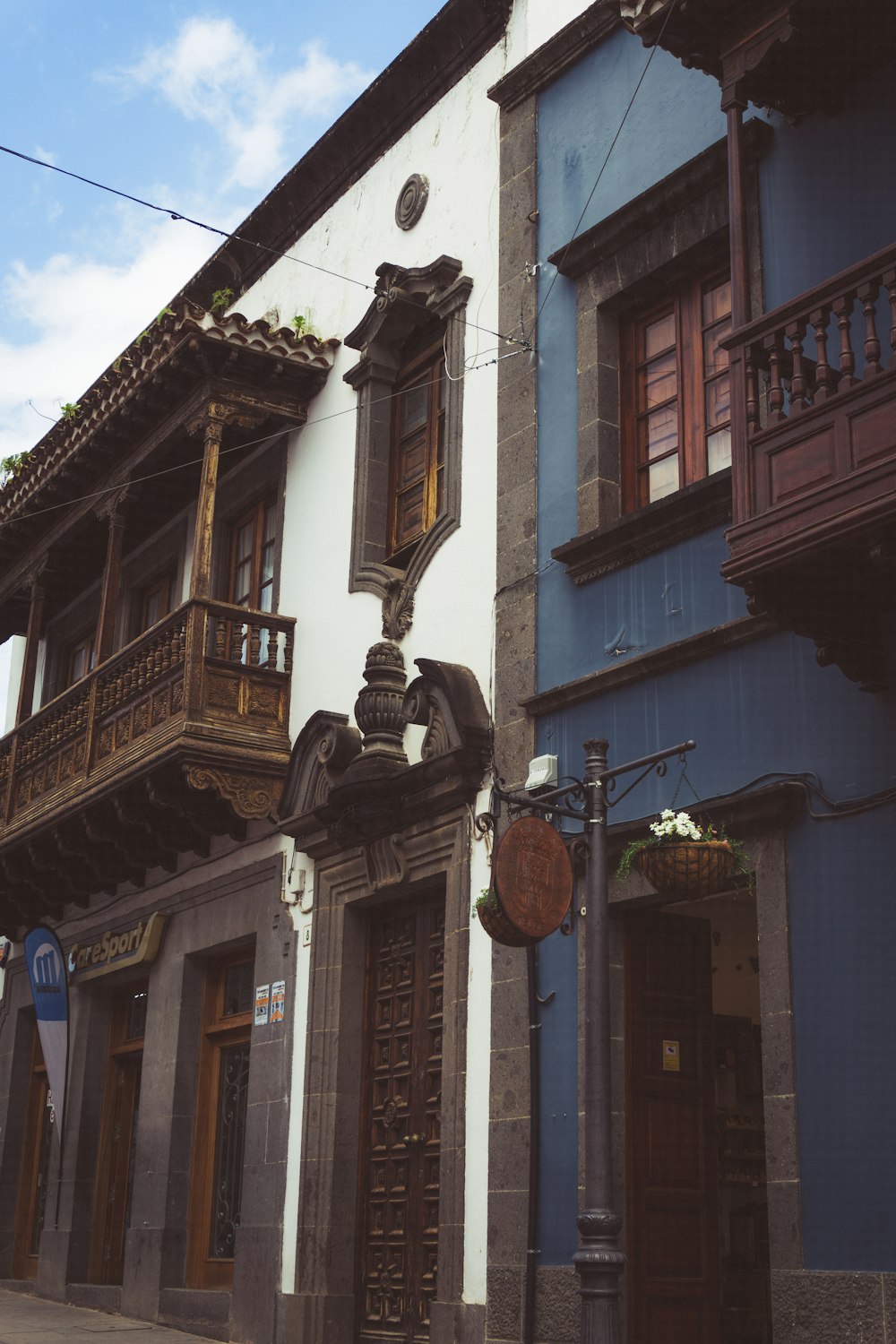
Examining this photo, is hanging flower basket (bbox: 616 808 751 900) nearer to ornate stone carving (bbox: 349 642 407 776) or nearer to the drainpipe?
the drainpipe

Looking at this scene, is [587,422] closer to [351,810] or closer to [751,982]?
[351,810]

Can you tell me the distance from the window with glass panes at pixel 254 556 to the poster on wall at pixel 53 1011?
395cm

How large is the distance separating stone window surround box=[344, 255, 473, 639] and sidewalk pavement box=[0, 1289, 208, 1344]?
5.64 meters

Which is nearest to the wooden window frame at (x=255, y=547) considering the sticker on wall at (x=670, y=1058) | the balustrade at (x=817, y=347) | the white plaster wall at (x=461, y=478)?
the white plaster wall at (x=461, y=478)

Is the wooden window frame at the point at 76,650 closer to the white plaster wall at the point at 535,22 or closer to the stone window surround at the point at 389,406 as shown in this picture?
the stone window surround at the point at 389,406

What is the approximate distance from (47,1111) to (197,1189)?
4467 mm

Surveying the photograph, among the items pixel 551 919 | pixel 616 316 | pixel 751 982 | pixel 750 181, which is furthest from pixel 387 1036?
pixel 750 181

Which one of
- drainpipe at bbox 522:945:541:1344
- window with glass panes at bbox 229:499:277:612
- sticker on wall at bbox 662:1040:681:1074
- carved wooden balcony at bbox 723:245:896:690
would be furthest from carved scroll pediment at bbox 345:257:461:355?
sticker on wall at bbox 662:1040:681:1074

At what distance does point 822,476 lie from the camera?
7730mm

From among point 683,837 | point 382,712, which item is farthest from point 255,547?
point 683,837

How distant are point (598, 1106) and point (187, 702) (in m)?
6.32

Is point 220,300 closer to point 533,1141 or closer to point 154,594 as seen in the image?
point 154,594

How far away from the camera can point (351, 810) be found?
1228 centimetres

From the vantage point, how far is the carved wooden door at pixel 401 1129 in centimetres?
1128
